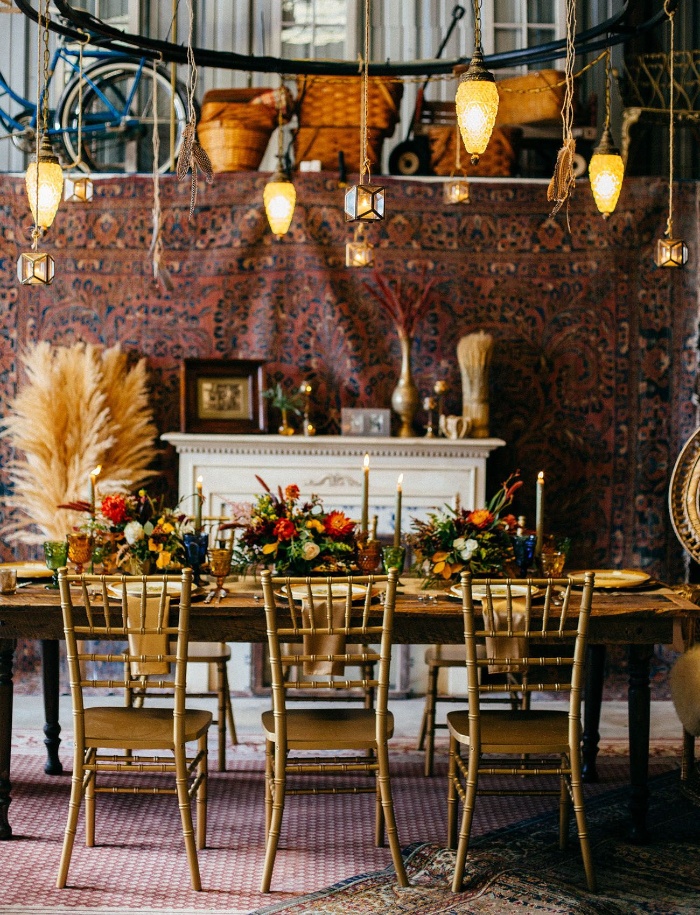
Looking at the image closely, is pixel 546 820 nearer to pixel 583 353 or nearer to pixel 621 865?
pixel 621 865

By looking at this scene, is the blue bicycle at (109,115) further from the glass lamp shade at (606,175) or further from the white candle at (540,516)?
the white candle at (540,516)

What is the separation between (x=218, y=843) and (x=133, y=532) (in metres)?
1.17

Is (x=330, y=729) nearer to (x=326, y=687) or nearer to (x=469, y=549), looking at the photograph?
(x=326, y=687)

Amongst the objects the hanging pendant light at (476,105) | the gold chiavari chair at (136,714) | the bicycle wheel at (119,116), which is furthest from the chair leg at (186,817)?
the bicycle wheel at (119,116)

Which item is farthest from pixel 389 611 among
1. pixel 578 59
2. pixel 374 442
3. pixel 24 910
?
pixel 578 59

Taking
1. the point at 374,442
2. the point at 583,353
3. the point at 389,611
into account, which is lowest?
the point at 389,611

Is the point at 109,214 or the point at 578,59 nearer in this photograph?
the point at 109,214

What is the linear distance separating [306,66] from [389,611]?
2.79 m

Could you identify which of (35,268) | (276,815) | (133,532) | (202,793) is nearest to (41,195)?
(35,268)

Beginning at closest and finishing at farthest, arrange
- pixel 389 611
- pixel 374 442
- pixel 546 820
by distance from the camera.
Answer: pixel 389 611, pixel 546 820, pixel 374 442

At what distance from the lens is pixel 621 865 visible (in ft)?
11.8

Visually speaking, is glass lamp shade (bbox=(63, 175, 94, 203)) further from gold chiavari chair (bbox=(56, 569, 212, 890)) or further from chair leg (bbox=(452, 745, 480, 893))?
chair leg (bbox=(452, 745, 480, 893))

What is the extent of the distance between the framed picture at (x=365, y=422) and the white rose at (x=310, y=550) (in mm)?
1942

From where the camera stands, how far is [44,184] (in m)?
3.82
